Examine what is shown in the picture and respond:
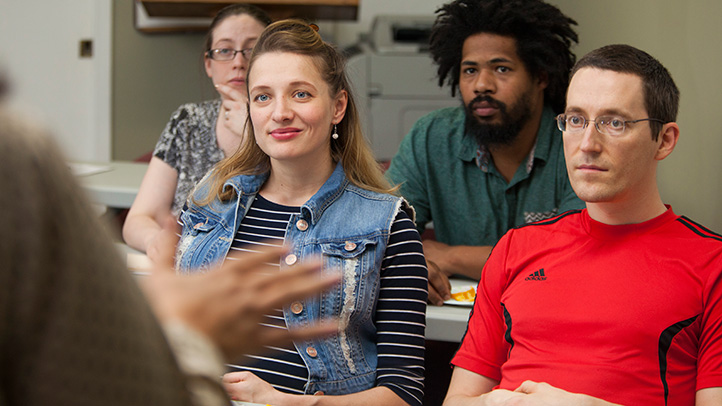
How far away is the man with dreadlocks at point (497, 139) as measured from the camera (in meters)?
2.05

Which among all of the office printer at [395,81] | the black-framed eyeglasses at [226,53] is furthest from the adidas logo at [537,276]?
the office printer at [395,81]

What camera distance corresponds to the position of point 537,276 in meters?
1.33

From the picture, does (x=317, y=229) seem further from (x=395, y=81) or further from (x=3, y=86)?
(x=395, y=81)

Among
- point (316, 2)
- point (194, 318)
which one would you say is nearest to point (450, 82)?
point (316, 2)

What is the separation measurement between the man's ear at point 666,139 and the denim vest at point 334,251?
1.74 ft

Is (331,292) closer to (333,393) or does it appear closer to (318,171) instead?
(333,393)

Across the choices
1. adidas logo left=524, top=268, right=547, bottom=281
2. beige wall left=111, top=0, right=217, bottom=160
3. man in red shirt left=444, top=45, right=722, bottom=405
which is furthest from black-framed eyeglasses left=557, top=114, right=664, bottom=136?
beige wall left=111, top=0, right=217, bottom=160

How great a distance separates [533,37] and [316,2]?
2061 mm

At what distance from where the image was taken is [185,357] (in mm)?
506

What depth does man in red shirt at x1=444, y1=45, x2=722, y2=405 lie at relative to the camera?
45.5 inches

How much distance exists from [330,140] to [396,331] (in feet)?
1.65

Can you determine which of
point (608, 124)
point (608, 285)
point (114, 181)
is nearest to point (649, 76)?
point (608, 124)

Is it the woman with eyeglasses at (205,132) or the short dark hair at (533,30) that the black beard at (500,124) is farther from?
the woman with eyeglasses at (205,132)

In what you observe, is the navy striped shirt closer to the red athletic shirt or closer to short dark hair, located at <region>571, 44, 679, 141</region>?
the red athletic shirt
